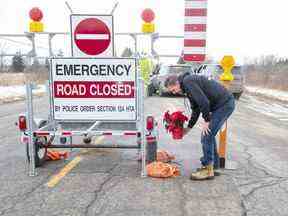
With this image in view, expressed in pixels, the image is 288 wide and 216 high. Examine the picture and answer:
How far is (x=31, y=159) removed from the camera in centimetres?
608

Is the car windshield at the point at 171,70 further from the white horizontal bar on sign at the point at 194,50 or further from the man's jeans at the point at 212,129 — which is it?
the man's jeans at the point at 212,129

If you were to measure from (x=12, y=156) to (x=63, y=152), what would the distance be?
0.90 m

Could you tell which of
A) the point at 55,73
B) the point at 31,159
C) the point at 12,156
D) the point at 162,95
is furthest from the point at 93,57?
the point at 162,95

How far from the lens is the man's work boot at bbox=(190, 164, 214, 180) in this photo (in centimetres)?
584

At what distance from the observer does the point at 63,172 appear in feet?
20.7

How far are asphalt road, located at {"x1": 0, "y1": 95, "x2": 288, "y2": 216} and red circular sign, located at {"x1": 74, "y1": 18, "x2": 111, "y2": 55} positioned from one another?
6.03ft

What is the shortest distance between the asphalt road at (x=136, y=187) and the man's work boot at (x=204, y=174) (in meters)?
0.11

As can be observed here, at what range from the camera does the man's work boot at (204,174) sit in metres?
5.84

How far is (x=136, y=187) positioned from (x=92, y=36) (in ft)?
8.20

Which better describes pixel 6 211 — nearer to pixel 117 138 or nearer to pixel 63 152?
pixel 63 152

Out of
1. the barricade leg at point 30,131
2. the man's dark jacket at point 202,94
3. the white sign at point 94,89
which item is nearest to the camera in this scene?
the man's dark jacket at point 202,94

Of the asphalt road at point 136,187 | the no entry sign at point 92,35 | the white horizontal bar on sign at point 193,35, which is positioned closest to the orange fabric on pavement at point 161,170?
the asphalt road at point 136,187

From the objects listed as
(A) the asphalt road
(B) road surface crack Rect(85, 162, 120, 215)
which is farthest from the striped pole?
(B) road surface crack Rect(85, 162, 120, 215)

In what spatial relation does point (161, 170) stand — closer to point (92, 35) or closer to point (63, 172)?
point (63, 172)
